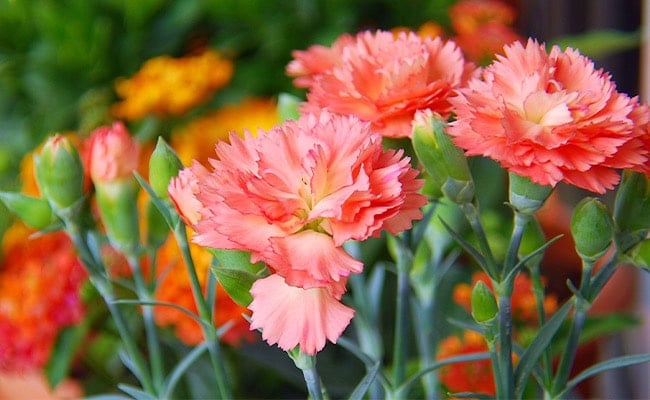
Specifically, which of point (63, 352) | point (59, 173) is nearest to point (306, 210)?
point (59, 173)

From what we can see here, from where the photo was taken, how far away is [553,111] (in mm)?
237

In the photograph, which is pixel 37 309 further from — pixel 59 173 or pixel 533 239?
pixel 533 239

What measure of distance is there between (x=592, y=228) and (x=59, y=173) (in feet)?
0.68

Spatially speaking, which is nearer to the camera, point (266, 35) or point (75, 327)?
point (75, 327)

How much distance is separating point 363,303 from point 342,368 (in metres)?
0.15

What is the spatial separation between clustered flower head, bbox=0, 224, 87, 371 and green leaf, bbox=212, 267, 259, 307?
33 cm

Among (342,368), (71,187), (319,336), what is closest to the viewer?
(319,336)

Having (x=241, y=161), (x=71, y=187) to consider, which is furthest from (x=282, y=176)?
(x=71, y=187)

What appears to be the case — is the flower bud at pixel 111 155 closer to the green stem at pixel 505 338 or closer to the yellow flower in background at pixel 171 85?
the green stem at pixel 505 338

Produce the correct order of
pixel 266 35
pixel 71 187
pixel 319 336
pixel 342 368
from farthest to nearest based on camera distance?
pixel 266 35
pixel 342 368
pixel 71 187
pixel 319 336

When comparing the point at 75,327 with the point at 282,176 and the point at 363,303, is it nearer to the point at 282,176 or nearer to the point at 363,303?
the point at 363,303

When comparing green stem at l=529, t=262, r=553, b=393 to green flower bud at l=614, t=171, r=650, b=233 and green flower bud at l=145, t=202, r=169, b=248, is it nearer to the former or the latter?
green flower bud at l=614, t=171, r=650, b=233

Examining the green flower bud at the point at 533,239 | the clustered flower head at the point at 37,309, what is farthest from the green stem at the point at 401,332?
the clustered flower head at the point at 37,309

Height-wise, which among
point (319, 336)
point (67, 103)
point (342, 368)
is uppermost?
point (319, 336)
